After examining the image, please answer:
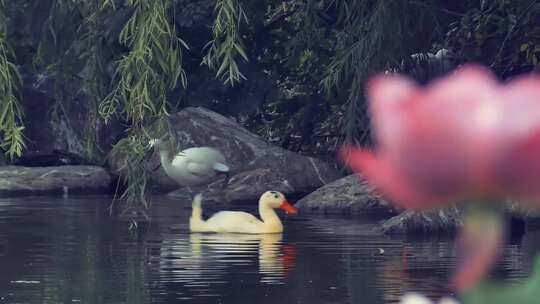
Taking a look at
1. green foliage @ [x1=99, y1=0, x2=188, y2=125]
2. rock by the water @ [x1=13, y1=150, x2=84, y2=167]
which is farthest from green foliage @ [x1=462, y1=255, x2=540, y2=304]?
rock by the water @ [x1=13, y1=150, x2=84, y2=167]

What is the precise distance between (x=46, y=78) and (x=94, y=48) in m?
13.2

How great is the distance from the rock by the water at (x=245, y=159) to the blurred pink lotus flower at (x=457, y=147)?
1831 centimetres

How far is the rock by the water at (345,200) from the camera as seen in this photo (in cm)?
1753

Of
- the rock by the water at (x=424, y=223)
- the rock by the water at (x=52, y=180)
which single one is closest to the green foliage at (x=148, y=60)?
the rock by the water at (x=424, y=223)

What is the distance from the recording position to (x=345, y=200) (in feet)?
57.8

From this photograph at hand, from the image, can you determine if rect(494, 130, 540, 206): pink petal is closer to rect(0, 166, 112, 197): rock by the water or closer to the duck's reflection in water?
the duck's reflection in water

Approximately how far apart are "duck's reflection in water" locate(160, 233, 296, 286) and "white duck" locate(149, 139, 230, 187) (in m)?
2.55

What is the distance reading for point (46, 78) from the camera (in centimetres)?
2319

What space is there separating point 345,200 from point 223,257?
564 centimetres

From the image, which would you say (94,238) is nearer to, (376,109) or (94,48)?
(94,48)

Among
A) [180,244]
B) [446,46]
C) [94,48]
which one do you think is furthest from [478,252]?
[446,46]

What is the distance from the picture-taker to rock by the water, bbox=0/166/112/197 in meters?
20.1

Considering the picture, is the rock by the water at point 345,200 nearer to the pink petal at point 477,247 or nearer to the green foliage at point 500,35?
the green foliage at point 500,35

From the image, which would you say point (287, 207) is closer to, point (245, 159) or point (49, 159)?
point (245, 159)
